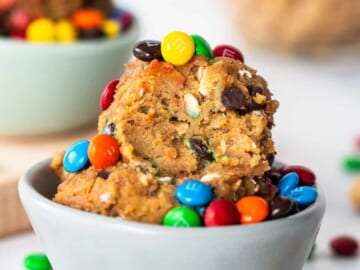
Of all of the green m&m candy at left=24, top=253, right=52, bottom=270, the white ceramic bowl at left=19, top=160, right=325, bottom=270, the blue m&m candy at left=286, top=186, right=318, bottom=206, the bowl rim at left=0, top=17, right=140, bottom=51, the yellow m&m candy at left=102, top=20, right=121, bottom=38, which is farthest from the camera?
the yellow m&m candy at left=102, top=20, right=121, bottom=38

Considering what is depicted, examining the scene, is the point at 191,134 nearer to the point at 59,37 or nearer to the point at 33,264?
the point at 33,264

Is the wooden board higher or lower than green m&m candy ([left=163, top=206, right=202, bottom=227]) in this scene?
lower

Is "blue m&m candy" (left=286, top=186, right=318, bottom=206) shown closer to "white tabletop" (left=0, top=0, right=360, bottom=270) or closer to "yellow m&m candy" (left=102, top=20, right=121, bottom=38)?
"white tabletop" (left=0, top=0, right=360, bottom=270)

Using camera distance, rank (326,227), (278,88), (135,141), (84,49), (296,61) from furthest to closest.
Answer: (296,61)
(278,88)
(84,49)
(326,227)
(135,141)

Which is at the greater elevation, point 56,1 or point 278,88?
point 56,1

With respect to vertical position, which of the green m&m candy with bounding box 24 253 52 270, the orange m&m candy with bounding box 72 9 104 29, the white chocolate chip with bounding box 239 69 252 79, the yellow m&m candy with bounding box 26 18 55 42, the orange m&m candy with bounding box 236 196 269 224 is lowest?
the green m&m candy with bounding box 24 253 52 270

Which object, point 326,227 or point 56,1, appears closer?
point 326,227

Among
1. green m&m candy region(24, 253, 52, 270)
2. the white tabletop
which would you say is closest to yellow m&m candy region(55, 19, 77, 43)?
the white tabletop

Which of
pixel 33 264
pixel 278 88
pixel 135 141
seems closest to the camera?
pixel 135 141

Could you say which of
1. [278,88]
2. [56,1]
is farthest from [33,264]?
[278,88]
